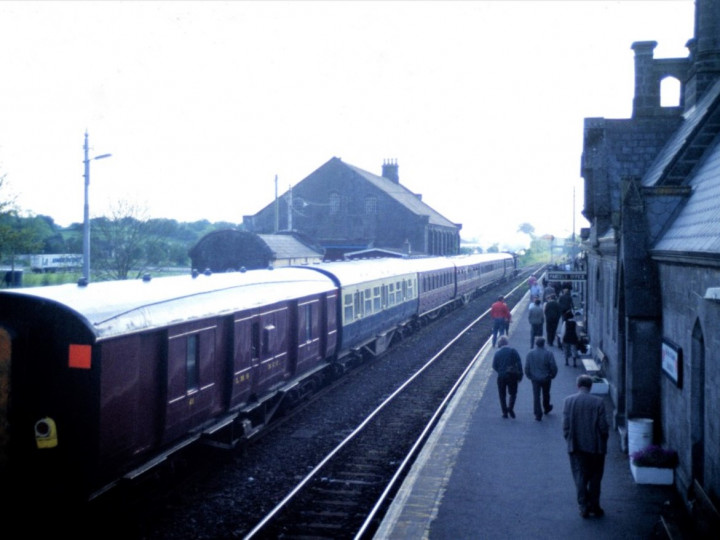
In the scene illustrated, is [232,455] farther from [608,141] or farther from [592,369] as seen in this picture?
[608,141]

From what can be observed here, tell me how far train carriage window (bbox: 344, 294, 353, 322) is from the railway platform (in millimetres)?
5115

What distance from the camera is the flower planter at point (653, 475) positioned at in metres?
9.59

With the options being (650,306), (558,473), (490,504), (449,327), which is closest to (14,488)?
(490,504)

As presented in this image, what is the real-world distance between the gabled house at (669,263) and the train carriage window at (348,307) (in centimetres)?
618

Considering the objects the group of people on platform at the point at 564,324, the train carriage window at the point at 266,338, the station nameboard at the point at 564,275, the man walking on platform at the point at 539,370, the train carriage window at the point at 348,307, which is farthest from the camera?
the station nameboard at the point at 564,275

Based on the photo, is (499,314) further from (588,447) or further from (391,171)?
(391,171)

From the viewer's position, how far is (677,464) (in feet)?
31.1

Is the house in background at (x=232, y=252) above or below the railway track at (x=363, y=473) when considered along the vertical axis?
above

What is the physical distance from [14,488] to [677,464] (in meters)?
7.92

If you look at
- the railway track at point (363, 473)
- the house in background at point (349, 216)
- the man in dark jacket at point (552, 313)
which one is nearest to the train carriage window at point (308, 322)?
the railway track at point (363, 473)

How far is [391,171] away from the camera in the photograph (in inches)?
2867

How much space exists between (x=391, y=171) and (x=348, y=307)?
2185 inches

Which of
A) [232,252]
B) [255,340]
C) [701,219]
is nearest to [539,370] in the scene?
[701,219]

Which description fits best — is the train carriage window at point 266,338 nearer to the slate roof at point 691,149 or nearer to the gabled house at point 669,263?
the gabled house at point 669,263
